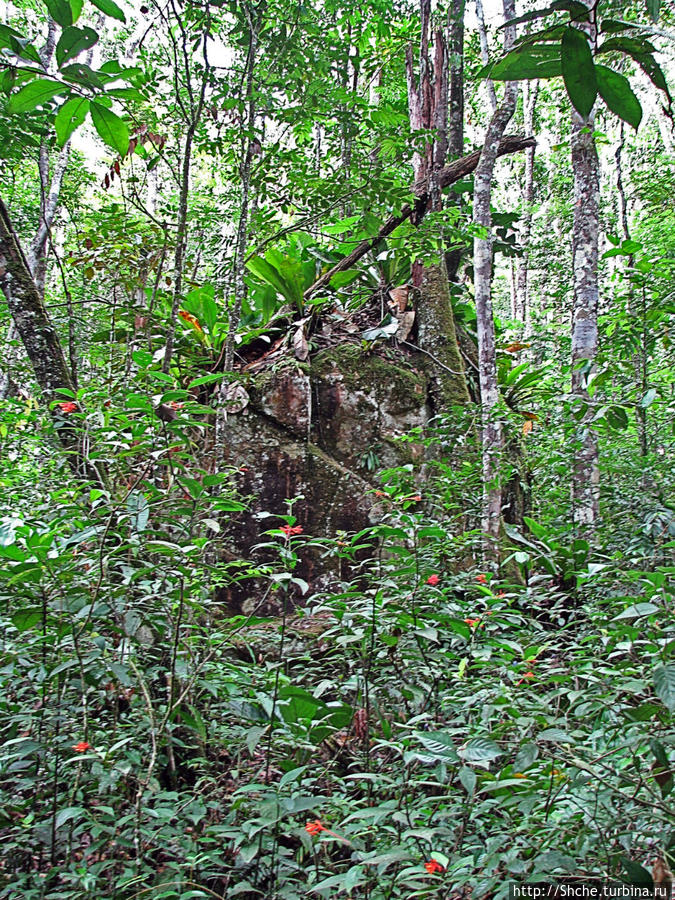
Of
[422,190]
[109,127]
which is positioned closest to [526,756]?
[109,127]

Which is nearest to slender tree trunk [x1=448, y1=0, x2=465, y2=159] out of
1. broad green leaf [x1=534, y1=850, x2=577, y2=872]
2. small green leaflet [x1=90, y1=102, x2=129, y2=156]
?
small green leaflet [x1=90, y1=102, x2=129, y2=156]

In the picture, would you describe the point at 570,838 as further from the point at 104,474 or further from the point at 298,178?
the point at 298,178

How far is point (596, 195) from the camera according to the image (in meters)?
4.62

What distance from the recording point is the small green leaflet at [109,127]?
3.56 feet

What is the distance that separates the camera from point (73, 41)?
923mm

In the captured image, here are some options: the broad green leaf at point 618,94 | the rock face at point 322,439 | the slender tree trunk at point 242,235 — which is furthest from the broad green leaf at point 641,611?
the rock face at point 322,439

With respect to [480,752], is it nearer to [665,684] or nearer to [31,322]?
[665,684]

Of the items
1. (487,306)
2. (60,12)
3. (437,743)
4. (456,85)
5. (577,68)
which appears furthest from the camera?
(456,85)

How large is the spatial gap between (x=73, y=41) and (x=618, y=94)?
0.82 metres

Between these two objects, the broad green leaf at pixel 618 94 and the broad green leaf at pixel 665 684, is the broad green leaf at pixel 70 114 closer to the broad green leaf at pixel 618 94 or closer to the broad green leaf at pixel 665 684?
the broad green leaf at pixel 618 94

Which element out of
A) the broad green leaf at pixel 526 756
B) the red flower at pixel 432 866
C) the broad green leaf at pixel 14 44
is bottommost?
the red flower at pixel 432 866

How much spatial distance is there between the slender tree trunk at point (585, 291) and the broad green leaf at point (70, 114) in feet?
10.8

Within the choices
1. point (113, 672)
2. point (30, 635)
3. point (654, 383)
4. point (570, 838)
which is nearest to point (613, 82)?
point (570, 838)

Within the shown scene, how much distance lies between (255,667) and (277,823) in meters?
0.78
